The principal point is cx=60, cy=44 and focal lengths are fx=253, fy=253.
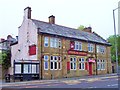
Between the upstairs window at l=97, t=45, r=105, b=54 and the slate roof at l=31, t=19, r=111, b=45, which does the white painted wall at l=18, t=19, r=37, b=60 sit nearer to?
the slate roof at l=31, t=19, r=111, b=45

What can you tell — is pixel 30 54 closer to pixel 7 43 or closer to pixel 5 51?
pixel 5 51

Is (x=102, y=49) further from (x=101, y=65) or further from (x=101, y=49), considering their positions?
(x=101, y=65)

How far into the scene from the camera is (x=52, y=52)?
3959 centimetres

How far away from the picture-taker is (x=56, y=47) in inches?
1593

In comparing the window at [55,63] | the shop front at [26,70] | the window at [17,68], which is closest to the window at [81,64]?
the window at [55,63]

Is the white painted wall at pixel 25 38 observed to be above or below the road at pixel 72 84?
above

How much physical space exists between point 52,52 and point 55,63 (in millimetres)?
1836

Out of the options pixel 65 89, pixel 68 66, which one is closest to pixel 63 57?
pixel 68 66

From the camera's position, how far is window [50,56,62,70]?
129 feet

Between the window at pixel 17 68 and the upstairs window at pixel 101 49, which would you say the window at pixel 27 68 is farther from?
the upstairs window at pixel 101 49

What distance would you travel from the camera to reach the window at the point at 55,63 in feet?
129

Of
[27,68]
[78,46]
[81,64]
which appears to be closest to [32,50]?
[27,68]

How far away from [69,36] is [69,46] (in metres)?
1.68

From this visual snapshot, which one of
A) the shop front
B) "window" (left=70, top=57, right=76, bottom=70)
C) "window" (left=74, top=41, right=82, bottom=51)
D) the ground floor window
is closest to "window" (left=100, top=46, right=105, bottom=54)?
"window" (left=74, top=41, right=82, bottom=51)
